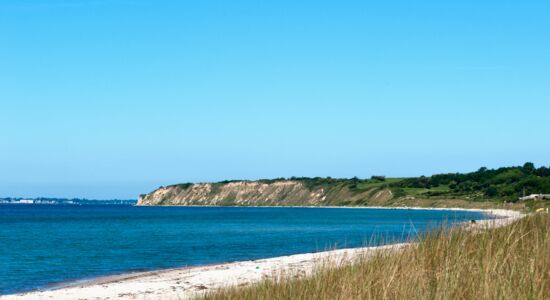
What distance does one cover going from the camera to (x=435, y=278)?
→ 28.4 feet

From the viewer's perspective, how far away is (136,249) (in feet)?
183

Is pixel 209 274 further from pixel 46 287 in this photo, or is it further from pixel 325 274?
pixel 325 274

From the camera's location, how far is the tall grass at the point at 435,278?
7.03 m

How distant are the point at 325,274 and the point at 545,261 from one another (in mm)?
2738

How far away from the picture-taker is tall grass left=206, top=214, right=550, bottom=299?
277 inches

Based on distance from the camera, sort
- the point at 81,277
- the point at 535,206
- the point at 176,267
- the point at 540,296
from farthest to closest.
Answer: the point at 176,267
the point at 81,277
the point at 535,206
the point at 540,296

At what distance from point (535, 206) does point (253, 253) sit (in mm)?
34330

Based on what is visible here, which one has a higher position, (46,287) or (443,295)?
(443,295)

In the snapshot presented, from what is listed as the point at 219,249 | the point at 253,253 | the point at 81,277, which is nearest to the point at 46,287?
the point at 81,277

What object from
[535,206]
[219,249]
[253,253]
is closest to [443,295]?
[535,206]

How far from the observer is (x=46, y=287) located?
103 ft

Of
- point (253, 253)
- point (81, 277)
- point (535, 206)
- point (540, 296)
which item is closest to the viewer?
point (540, 296)

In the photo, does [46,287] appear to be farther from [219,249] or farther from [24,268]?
[219,249]

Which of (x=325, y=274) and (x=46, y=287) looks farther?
(x=46, y=287)
